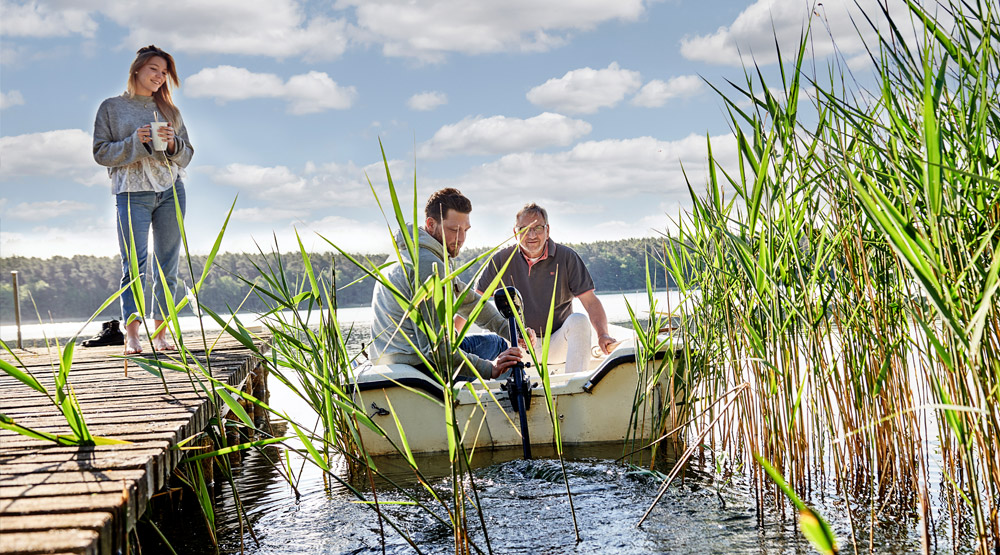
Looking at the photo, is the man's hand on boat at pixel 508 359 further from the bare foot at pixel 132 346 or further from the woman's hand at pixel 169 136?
the woman's hand at pixel 169 136

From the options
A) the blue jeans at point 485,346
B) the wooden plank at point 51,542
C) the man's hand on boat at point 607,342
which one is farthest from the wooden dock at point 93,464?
the man's hand on boat at point 607,342

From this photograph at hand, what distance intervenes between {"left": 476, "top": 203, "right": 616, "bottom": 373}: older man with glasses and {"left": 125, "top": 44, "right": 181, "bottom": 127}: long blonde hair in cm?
204

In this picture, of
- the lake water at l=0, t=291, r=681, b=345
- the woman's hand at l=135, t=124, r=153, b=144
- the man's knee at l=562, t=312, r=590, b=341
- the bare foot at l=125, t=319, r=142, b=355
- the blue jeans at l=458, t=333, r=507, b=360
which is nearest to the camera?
the lake water at l=0, t=291, r=681, b=345

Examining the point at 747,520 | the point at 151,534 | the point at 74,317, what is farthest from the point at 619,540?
the point at 74,317

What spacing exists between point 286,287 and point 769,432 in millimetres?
1734

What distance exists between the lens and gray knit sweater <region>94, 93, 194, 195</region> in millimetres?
4105

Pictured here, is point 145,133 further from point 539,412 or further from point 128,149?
point 539,412

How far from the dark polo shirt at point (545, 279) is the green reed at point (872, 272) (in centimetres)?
208

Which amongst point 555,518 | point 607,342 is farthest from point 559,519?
point 607,342

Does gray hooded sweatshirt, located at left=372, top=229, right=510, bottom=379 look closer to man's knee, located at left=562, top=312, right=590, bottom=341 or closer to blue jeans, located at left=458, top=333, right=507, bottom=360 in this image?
blue jeans, located at left=458, top=333, right=507, bottom=360

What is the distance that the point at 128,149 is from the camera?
4102mm

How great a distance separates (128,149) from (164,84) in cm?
47

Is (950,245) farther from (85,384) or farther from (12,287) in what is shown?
(12,287)

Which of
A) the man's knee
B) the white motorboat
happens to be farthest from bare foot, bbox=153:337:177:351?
the man's knee
